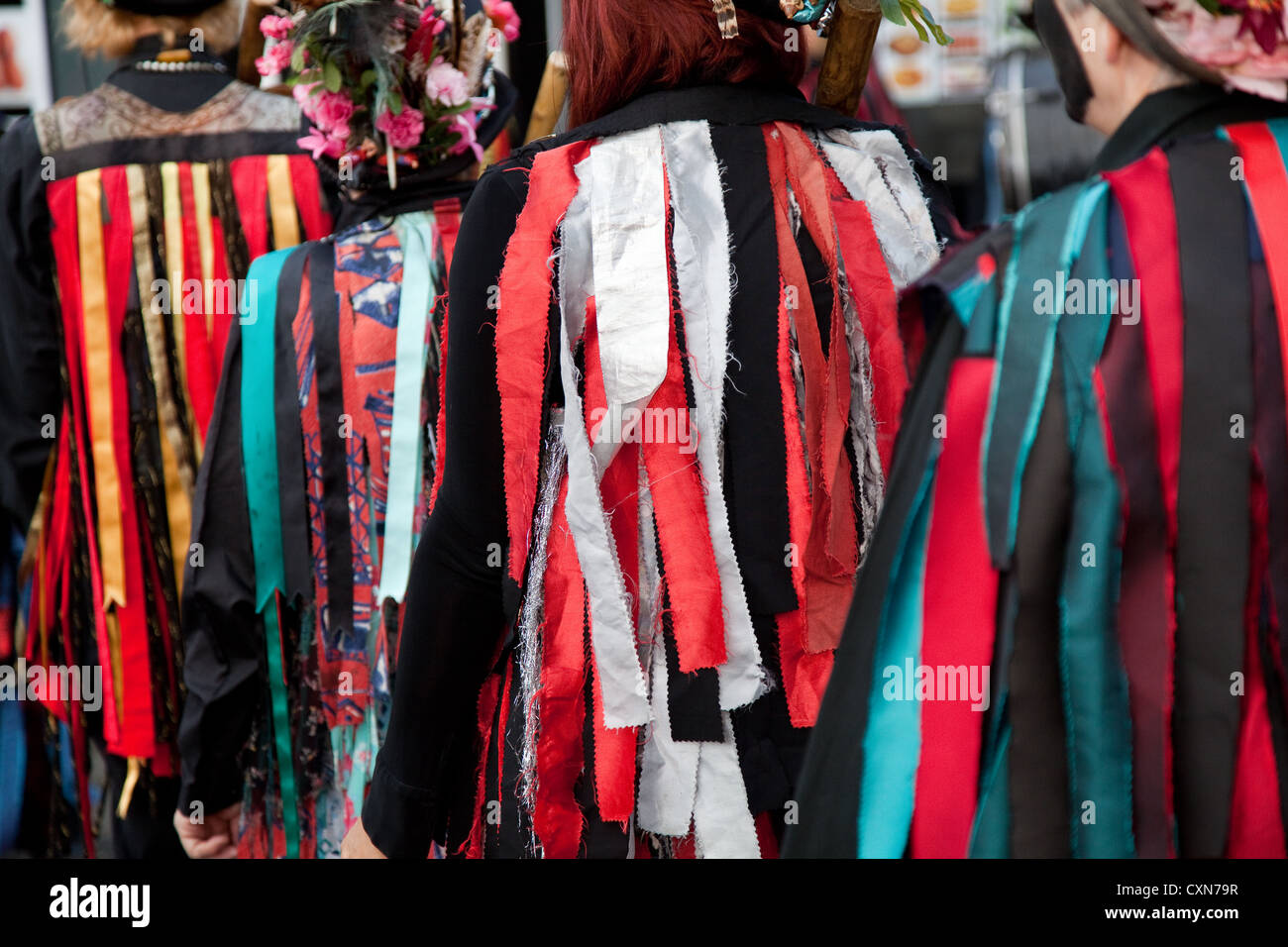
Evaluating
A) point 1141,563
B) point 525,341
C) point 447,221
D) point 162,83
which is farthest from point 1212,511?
point 162,83

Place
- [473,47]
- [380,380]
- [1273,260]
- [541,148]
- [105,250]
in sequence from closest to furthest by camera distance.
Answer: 1. [1273,260]
2. [541,148]
3. [380,380]
4. [473,47]
5. [105,250]

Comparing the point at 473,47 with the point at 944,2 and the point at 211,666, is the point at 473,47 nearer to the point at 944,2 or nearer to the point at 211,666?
the point at 211,666

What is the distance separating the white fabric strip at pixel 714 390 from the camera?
1.33 meters

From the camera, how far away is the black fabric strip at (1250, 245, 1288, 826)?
0.95m

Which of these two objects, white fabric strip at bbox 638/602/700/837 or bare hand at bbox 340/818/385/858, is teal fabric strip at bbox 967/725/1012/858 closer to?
white fabric strip at bbox 638/602/700/837

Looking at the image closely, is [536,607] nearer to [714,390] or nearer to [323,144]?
[714,390]

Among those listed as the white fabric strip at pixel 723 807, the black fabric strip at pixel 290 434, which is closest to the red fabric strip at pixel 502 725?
the white fabric strip at pixel 723 807

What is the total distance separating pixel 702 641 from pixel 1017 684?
1.29 feet

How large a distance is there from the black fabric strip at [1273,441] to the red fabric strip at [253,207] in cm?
210

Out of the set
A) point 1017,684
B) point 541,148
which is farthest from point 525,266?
point 1017,684

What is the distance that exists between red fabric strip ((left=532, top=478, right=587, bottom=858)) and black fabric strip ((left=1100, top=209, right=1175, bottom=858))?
0.60 metres

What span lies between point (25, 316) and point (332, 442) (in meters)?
0.95

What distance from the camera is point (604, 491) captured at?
1.35 meters
